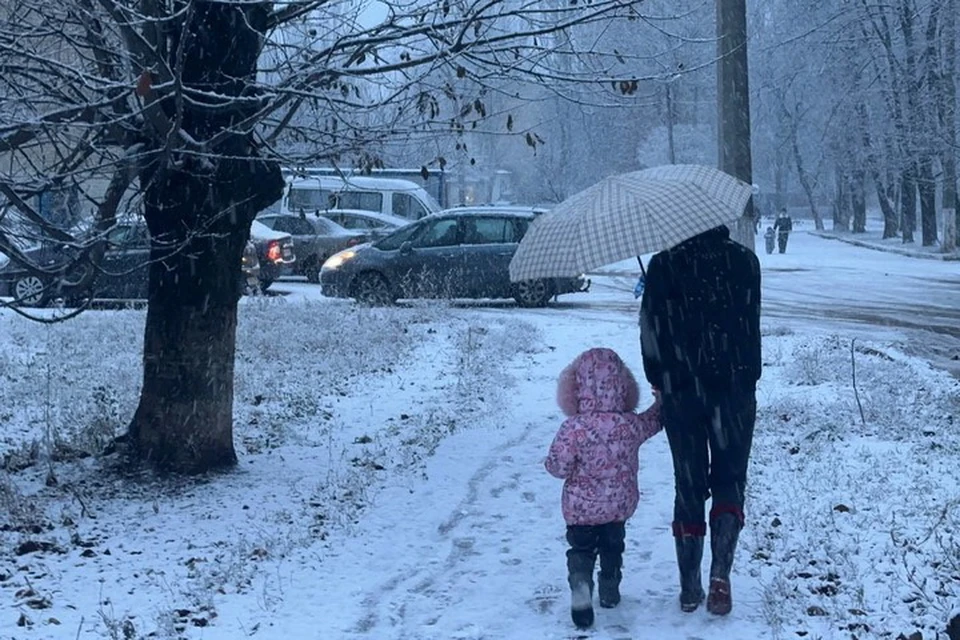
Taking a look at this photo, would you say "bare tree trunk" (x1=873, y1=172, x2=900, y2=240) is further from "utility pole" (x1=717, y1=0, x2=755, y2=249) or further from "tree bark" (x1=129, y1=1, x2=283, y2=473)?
"tree bark" (x1=129, y1=1, x2=283, y2=473)

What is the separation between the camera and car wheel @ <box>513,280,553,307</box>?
21.9 meters

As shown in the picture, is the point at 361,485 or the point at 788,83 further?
the point at 788,83

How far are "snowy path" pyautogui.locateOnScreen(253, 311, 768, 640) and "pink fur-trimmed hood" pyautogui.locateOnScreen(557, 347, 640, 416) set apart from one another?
0.99m

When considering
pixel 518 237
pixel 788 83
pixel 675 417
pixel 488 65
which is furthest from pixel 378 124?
pixel 788 83

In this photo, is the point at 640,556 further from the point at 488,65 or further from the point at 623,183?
the point at 488,65

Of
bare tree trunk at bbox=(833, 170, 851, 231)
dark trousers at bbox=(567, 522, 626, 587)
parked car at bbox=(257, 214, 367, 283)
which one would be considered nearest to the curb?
bare tree trunk at bbox=(833, 170, 851, 231)

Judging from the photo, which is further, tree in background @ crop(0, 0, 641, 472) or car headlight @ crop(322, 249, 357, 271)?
car headlight @ crop(322, 249, 357, 271)

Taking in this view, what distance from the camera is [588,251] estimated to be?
5348 millimetres

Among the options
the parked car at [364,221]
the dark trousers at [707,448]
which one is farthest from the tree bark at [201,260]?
the parked car at [364,221]

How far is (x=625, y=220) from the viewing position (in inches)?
212

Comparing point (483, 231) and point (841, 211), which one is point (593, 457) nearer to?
point (483, 231)

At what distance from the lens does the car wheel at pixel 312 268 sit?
28922mm

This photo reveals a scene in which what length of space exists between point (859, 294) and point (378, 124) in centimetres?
1878

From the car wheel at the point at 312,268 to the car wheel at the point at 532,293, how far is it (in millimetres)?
8123
